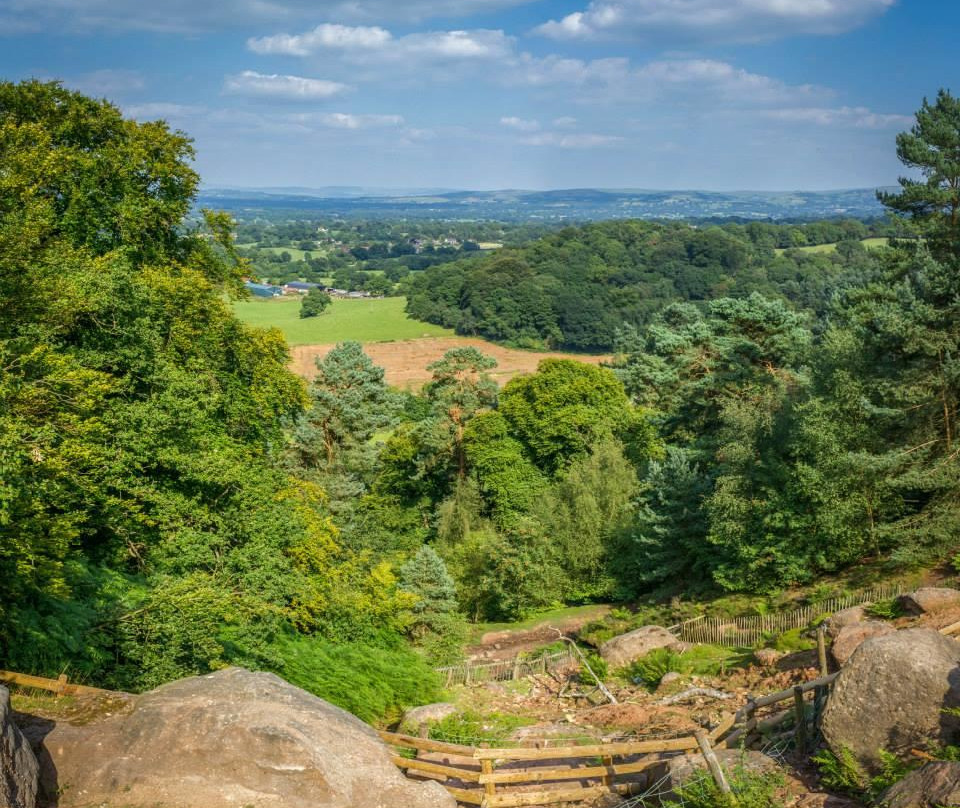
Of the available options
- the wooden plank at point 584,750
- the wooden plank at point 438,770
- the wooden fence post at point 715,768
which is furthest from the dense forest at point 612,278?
the wooden plank at point 438,770

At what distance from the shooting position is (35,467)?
1223 cm

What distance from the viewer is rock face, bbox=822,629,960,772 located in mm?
9953

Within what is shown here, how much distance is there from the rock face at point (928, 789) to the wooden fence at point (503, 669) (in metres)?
13.0

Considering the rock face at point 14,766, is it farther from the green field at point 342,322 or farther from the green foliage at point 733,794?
the green field at point 342,322

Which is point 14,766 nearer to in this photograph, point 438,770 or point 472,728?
point 438,770

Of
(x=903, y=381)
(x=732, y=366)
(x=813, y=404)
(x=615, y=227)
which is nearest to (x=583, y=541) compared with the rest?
(x=732, y=366)

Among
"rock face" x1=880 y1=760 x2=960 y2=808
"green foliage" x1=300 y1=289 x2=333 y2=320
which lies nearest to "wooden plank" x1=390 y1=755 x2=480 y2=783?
"rock face" x1=880 y1=760 x2=960 y2=808

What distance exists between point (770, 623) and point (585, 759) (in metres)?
9.60

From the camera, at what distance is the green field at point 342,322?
102 m

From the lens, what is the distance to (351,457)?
42.4 m

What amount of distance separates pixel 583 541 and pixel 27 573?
2376cm

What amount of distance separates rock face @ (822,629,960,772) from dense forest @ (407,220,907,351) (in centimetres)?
9038

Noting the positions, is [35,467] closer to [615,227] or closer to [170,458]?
[170,458]

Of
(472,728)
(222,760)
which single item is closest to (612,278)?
(472,728)
